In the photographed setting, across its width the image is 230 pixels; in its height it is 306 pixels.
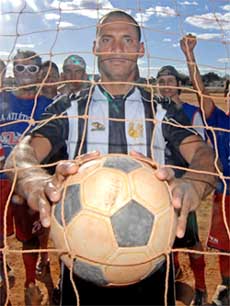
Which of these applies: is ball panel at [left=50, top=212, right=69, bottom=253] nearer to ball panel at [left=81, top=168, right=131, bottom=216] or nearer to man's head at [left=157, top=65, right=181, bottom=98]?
ball panel at [left=81, top=168, right=131, bottom=216]

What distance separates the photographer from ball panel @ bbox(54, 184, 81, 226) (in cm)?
144

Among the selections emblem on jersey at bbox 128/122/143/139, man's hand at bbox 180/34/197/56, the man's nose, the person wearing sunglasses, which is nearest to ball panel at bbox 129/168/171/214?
emblem on jersey at bbox 128/122/143/139

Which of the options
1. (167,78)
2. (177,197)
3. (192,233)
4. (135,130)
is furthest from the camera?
(167,78)

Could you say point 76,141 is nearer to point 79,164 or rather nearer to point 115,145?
point 115,145

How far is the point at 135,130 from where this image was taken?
6.76 feet

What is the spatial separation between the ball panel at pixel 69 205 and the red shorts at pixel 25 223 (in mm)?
1728

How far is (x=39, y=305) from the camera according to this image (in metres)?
3.11

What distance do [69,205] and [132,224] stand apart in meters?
0.17

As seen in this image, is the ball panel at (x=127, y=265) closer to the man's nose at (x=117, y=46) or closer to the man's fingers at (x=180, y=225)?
the man's fingers at (x=180, y=225)

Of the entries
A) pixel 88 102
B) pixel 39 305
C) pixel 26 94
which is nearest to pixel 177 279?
pixel 39 305

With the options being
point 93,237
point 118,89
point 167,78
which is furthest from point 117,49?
point 167,78

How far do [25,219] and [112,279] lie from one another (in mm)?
1789

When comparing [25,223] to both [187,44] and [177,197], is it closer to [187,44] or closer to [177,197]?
[187,44]

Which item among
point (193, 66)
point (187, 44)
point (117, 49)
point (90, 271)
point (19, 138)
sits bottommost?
point (90, 271)
